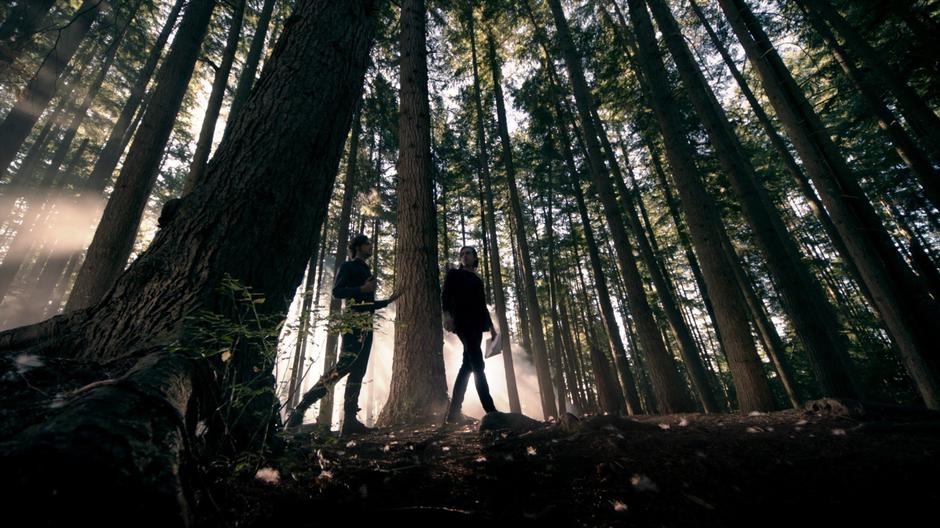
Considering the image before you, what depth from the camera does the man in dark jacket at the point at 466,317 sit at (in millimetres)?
3896

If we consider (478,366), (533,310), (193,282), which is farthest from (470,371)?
(533,310)

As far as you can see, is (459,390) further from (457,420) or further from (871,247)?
(871,247)

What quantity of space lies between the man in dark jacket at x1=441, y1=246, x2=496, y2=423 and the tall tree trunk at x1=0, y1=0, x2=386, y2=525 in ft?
6.54

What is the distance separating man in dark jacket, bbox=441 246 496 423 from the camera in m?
3.90

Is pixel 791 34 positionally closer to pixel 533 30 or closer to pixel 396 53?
pixel 533 30

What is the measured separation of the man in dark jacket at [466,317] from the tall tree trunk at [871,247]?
458 cm

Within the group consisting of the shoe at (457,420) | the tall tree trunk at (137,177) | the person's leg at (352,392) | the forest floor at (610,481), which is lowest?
the forest floor at (610,481)

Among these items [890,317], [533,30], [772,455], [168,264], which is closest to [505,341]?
[890,317]

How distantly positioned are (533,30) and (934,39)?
9.60 m

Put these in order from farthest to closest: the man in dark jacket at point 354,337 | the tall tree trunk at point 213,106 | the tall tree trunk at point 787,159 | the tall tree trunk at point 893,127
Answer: the tall tree trunk at point 787,159 < the tall tree trunk at point 213,106 < the tall tree trunk at point 893,127 < the man in dark jacket at point 354,337

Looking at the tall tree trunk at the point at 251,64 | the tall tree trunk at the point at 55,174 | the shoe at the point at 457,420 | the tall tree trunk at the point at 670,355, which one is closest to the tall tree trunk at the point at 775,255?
the tall tree trunk at the point at 670,355

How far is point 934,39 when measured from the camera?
6.64 metres

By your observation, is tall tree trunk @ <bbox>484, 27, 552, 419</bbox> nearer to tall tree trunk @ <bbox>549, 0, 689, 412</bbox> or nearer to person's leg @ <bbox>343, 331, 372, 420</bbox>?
tall tree trunk @ <bbox>549, 0, 689, 412</bbox>

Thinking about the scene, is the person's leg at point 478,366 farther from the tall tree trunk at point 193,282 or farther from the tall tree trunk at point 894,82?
the tall tree trunk at point 894,82
